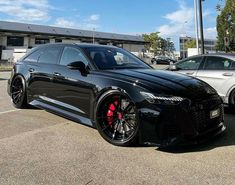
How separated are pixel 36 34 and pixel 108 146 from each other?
49997 mm

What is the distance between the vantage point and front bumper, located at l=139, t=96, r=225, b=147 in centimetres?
422

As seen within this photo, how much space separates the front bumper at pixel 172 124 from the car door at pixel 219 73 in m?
2.96

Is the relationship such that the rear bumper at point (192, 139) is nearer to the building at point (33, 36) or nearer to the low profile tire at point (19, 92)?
the low profile tire at point (19, 92)

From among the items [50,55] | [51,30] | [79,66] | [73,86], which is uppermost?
[51,30]

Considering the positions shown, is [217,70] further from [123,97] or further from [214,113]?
[123,97]

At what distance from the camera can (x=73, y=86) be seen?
5461 mm

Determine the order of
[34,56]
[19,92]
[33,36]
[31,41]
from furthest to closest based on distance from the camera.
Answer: [31,41], [33,36], [19,92], [34,56]

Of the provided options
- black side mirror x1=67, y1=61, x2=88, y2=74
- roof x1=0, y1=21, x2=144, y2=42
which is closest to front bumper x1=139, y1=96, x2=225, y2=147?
black side mirror x1=67, y1=61, x2=88, y2=74

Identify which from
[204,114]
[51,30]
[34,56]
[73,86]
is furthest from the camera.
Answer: [51,30]

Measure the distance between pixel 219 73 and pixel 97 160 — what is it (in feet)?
14.0

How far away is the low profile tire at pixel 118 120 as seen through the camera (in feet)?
15.0

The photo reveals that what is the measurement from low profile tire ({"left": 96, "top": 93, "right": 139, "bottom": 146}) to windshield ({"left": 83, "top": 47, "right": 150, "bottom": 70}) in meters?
0.75

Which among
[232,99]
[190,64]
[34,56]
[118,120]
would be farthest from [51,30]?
[118,120]

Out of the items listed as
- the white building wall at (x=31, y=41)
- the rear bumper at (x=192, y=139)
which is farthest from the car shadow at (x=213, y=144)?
the white building wall at (x=31, y=41)
